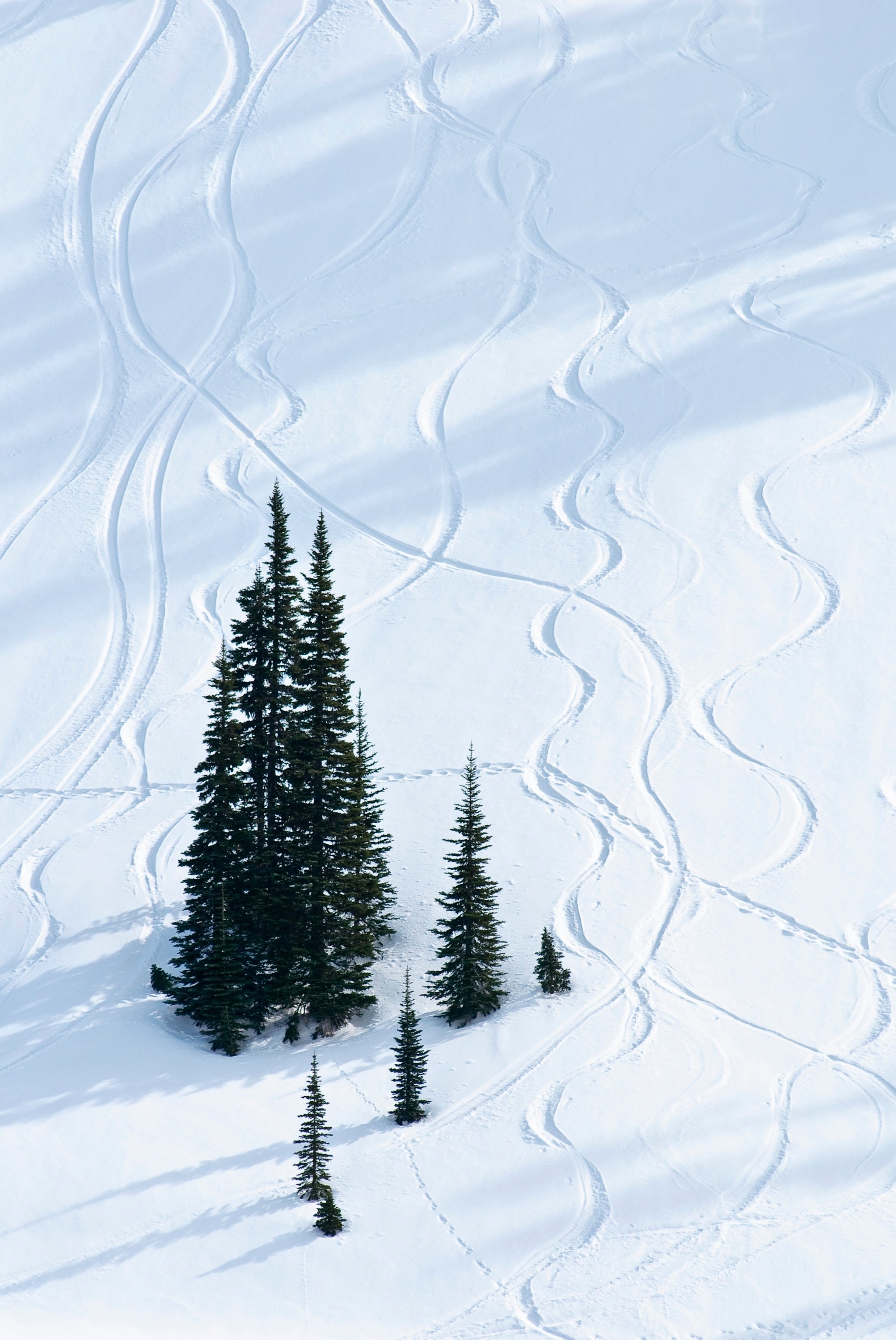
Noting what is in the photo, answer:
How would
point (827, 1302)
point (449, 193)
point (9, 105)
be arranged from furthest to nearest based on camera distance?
point (9, 105) < point (449, 193) < point (827, 1302)

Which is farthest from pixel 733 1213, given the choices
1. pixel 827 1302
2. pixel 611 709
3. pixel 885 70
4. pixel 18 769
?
pixel 885 70

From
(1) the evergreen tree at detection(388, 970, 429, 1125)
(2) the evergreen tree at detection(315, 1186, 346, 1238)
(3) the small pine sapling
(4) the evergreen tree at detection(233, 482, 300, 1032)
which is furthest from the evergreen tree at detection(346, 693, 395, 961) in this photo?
(2) the evergreen tree at detection(315, 1186, 346, 1238)

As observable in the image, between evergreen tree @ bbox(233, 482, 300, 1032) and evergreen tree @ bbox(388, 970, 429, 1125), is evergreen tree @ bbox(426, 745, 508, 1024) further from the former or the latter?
evergreen tree @ bbox(233, 482, 300, 1032)

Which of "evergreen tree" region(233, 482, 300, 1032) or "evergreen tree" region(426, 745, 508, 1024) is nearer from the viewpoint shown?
"evergreen tree" region(426, 745, 508, 1024)

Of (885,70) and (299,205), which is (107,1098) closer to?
(299,205)

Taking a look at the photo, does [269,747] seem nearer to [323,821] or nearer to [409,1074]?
[323,821]

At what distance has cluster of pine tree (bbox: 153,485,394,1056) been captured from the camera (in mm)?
19797

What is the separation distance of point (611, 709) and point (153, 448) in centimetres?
1332

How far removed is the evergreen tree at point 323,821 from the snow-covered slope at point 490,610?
713mm

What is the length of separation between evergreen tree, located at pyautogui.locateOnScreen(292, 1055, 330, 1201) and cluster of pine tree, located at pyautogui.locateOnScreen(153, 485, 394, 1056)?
98.1 inches

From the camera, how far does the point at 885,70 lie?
45.3 meters

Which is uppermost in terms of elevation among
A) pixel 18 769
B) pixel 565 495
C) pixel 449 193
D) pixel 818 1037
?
pixel 449 193

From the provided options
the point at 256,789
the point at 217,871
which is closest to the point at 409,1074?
the point at 217,871

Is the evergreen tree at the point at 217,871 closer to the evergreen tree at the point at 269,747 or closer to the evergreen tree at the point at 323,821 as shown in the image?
the evergreen tree at the point at 269,747
